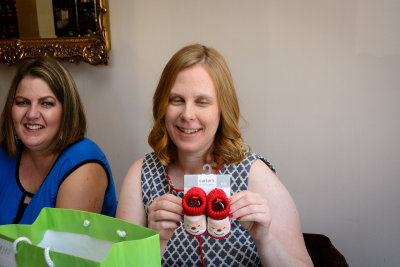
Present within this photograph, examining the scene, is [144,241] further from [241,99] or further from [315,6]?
[315,6]

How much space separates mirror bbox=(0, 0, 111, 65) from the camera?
7.21 feet

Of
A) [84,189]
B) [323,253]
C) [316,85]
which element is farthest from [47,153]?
[316,85]

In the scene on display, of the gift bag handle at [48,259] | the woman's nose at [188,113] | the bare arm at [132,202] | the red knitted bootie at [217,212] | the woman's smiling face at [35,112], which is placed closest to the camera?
the gift bag handle at [48,259]

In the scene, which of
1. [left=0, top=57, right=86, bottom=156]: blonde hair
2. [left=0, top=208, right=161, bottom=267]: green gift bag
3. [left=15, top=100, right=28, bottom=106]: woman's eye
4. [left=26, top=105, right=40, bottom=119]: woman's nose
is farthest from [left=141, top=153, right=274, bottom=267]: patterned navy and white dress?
[left=15, top=100, right=28, bottom=106]: woman's eye

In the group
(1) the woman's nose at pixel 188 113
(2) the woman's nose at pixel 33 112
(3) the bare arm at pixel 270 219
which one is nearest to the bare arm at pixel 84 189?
(2) the woman's nose at pixel 33 112

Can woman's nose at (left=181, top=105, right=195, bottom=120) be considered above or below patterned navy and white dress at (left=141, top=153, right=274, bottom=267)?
above

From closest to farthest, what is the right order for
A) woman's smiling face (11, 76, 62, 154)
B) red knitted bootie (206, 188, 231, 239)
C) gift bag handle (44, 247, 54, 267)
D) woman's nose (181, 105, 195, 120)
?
1. gift bag handle (44, 247, 54, 267)
2. red knitted bootie (206, 188, 231, 239)
3. woman's nose (181, 105, 195, 120)
4. woman's smiling face (11, 76, 62, 154)

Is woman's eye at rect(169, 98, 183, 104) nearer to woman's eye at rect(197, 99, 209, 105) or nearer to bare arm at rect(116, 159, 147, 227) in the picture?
woman's eye at rect(197, 99, 209, 105)

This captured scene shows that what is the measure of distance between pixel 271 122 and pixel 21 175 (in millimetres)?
1343

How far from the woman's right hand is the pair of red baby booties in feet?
0.17

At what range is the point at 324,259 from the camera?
54.2 inches

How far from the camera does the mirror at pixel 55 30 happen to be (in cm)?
220

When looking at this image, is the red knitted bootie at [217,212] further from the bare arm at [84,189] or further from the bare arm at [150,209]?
the bare arm at [84,189]

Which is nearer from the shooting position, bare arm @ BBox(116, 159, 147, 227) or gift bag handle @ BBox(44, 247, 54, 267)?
gift bag handle @ BBox(44, 247, 54, 267)
